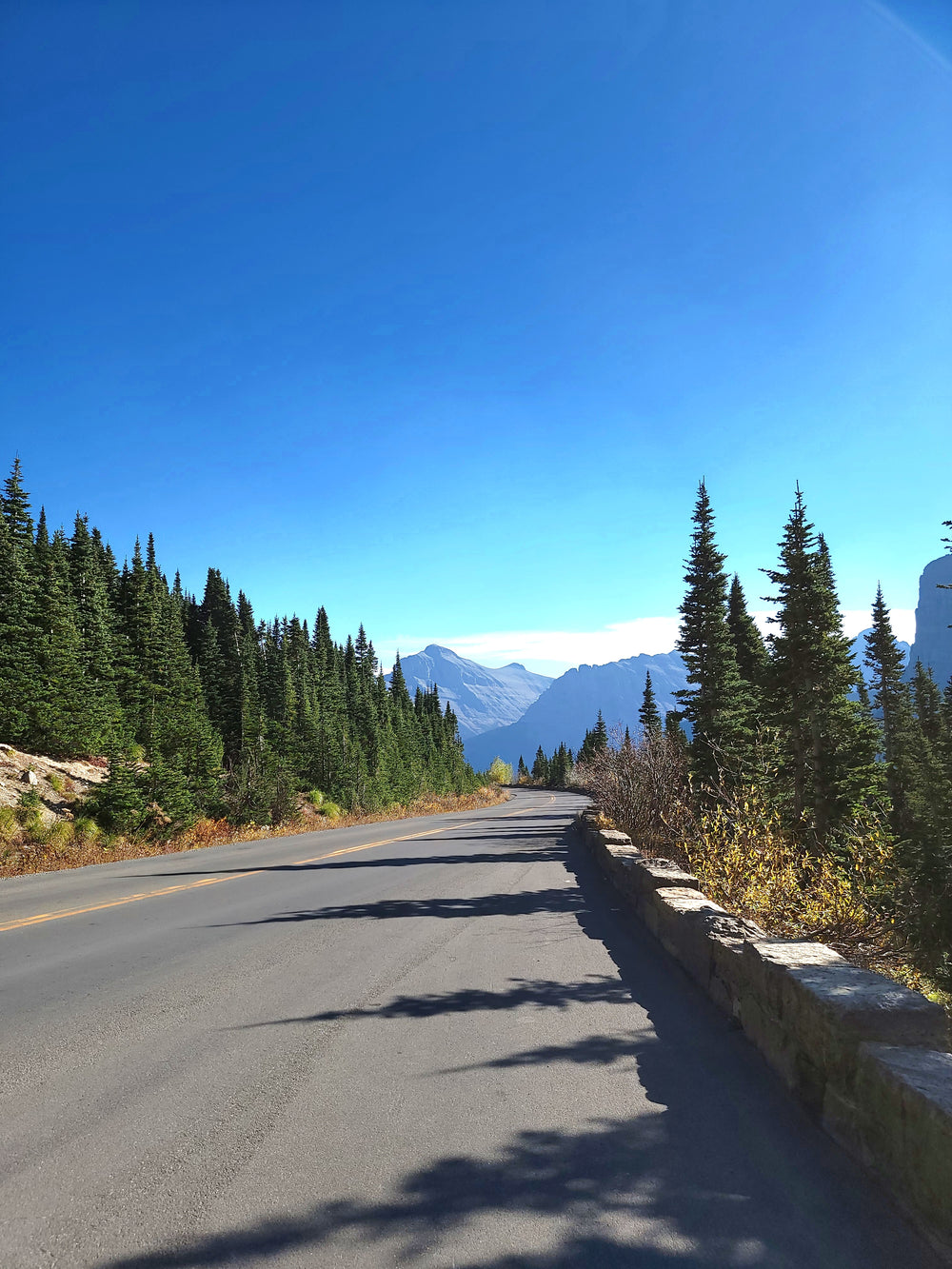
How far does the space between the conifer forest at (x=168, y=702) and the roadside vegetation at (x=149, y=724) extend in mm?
82

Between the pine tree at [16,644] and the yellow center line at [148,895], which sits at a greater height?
the pine tree at [16,644]

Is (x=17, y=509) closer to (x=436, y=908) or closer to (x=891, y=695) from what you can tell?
(x=436, y=908)

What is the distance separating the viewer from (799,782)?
27453 mm

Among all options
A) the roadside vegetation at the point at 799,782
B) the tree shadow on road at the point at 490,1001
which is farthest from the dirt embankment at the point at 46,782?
the tree shadow on road at the point at 490,1001

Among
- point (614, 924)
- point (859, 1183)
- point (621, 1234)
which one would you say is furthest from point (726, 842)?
point (621, 1234)

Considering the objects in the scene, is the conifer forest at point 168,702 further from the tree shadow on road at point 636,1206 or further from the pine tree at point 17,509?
the tree shadow on road at point 636,1206

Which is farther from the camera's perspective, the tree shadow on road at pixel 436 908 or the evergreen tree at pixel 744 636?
the evergreen tree at pixel 744 636

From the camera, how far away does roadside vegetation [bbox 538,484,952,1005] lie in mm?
6934

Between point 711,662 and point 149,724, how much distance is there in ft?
73.3

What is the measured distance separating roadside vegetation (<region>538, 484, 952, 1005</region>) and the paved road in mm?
1812

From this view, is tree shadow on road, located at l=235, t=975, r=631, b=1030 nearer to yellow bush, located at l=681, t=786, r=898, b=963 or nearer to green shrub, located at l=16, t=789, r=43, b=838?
yellow bush, located at l=681, t=786, r=898, b=963

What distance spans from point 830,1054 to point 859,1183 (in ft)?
1.65

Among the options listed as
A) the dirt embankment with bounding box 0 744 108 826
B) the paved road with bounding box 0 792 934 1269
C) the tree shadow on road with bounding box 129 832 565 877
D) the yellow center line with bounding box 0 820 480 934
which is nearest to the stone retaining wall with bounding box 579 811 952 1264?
the paved road with bounding box 0 792 934 1269

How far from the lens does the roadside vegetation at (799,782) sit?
22.7ft
